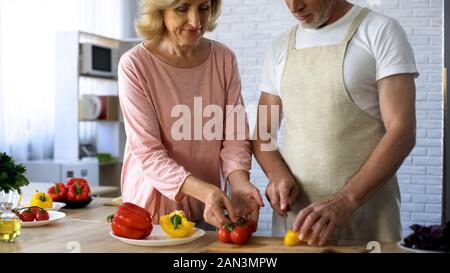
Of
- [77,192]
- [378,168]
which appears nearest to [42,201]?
[77,192]

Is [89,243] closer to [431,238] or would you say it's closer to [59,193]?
[59,193]

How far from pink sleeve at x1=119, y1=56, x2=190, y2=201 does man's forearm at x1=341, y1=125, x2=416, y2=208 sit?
41 centimetres

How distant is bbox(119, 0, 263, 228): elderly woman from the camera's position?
5.00 ft

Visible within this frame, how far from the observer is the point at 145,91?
1562mm

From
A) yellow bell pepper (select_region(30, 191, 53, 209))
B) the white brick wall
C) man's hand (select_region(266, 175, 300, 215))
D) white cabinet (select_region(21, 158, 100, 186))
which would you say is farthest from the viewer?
the white brick wall

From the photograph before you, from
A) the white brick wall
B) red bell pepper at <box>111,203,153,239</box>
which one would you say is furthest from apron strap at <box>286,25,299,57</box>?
the white brick wall

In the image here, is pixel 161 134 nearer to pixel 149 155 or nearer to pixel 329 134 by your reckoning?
pixel 149 155

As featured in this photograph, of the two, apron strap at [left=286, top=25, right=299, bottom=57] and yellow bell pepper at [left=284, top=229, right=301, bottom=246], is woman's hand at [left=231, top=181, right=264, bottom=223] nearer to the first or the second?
yellow bell pepper at [left=284, top=229, right=301, bottom=246]

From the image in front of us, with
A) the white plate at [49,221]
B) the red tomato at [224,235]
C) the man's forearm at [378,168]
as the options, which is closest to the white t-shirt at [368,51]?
the man's forearm at [378,168]

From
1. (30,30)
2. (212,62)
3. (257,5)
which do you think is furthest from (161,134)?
(257,5)

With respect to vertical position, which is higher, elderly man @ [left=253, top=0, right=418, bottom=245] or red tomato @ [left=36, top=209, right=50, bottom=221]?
elderly man @ [left=253, top=0, right=418, bottom=245]

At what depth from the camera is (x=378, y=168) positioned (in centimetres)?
144

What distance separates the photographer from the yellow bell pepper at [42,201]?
1.85 meters

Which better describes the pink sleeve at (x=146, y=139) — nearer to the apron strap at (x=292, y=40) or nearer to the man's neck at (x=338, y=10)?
the apron strap at (x=292, y=40)
